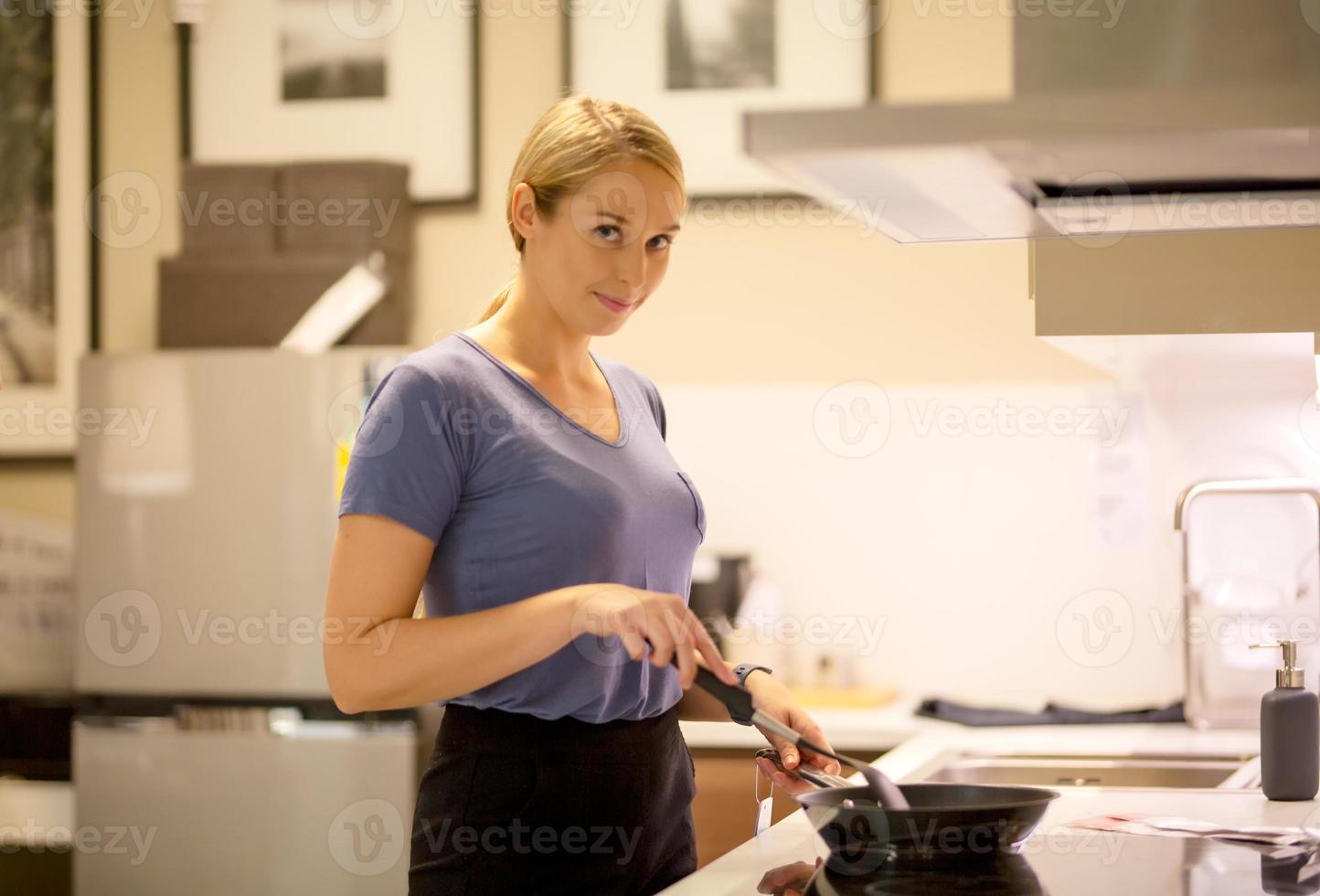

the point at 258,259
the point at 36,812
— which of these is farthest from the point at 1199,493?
the point at 36,812

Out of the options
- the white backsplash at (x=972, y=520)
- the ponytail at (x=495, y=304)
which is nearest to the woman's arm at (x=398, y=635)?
the ponytail at (x=495, y=304)

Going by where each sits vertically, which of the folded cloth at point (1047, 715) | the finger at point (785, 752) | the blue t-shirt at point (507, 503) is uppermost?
the blue t-shirt at point (507, 503)

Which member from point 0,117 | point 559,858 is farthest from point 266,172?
point 559,858

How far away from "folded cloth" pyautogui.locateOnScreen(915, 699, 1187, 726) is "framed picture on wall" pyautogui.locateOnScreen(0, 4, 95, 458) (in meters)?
2.21

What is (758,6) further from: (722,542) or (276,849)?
(276,849)

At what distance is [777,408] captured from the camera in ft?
10.7

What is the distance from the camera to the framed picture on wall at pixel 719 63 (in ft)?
10.8

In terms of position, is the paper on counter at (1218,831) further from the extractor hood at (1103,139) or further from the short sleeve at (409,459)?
the short sleeve at (409,459)

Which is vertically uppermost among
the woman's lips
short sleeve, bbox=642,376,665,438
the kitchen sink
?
the woman's lips

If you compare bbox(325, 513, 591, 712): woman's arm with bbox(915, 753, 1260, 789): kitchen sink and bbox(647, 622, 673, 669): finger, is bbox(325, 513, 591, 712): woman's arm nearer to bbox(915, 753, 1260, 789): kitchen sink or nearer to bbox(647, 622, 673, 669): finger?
bbox(647, 622, 673, 669): finger

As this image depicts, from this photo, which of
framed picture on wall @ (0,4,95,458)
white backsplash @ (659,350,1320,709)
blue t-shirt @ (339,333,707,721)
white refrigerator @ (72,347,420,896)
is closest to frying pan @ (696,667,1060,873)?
blue t-shirt @ (339,333,707,721)

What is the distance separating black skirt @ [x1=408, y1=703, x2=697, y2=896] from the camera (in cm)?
138

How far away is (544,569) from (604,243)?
337 millimetres

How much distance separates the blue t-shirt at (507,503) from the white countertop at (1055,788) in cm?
21
